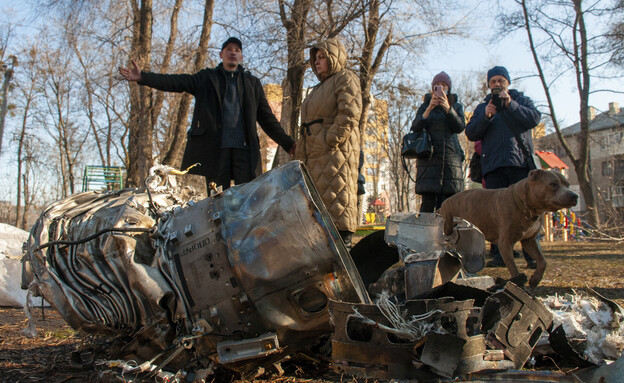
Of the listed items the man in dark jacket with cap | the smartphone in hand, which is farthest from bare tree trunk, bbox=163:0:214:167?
the man in dark jacket with cap

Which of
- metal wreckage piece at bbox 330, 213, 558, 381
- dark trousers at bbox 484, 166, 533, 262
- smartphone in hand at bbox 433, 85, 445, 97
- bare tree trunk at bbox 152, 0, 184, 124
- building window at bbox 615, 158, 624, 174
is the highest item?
bare tree trunk at bbox 152, 0, 184, 124

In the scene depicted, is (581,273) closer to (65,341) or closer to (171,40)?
(65,341)

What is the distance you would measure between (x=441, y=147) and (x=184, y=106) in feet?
23.5

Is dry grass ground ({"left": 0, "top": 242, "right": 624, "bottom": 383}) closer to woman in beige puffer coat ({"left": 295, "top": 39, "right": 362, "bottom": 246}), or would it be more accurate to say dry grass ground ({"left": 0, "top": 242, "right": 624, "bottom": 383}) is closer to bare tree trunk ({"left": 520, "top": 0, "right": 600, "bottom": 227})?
woman in beige puffer coat ({"left": 295, "top": 39, "right": 362, "bottom": 246})

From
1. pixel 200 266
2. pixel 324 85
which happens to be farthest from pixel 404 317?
pixel 324 85

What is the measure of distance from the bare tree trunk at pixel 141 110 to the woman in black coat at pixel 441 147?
261 inches

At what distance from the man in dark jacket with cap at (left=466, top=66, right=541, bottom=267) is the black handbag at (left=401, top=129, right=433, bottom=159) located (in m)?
0.51

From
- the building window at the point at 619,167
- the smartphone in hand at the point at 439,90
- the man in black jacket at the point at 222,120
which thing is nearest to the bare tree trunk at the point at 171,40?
the man in black jacket at the point at 222,120

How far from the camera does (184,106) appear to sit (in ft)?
37.0

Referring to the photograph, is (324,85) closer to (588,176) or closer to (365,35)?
(365,35)

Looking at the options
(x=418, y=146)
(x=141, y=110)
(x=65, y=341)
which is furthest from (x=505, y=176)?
(x=141, y=110)

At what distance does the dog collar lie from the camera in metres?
4.95

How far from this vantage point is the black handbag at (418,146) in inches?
226

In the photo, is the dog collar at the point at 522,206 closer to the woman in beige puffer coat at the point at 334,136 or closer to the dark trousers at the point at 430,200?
the dark trousers at the point at 430,200
